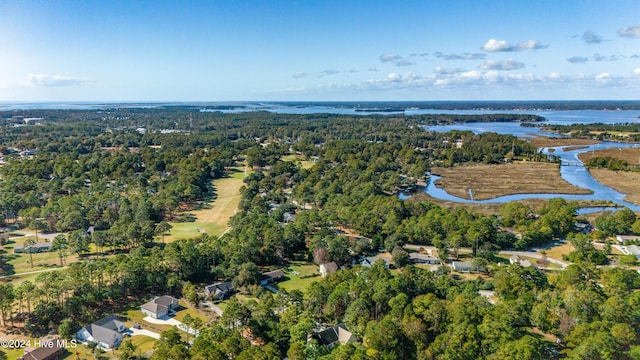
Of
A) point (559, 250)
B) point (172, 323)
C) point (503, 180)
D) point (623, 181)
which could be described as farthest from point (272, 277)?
point (623, 181)

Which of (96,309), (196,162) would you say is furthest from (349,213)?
(196,162)

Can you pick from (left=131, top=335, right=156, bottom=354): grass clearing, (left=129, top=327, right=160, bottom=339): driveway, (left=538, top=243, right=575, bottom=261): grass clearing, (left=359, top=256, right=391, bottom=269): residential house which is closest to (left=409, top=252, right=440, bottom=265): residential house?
(left=359, top=256, right=391, bottom=269): residential house

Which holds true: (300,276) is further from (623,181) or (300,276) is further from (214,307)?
(623,181)

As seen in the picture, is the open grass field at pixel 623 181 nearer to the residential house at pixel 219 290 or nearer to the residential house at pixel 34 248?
the residential house at pixel 219 290

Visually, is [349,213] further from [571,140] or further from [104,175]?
[571,140]

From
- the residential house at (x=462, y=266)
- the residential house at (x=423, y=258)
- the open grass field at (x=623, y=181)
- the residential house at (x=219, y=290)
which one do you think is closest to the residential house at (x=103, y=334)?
the residential house at (x=219, y=290)

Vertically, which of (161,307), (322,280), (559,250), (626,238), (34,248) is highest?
(322,280)
